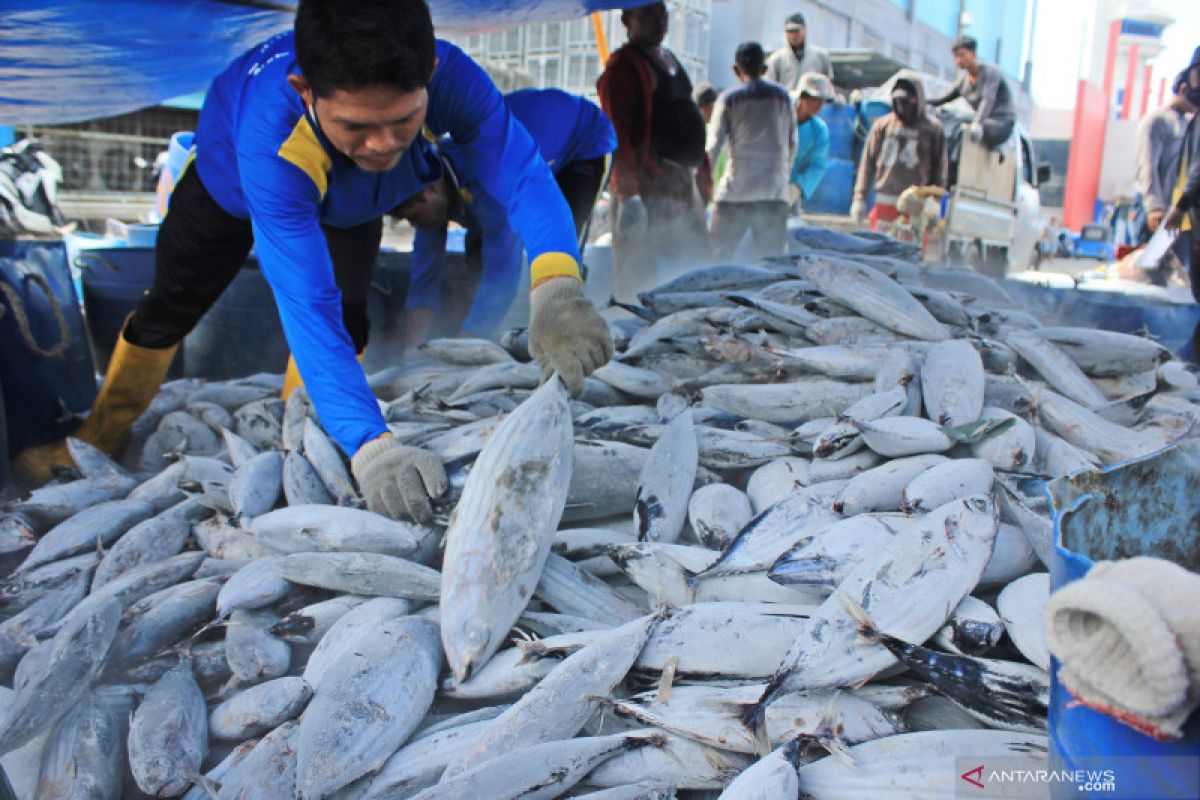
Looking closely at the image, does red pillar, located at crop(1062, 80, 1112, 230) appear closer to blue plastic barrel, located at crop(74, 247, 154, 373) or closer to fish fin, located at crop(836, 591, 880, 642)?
blue plastic barrel, located at crop(74, 247, 154, 373)

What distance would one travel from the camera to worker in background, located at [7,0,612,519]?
154cm

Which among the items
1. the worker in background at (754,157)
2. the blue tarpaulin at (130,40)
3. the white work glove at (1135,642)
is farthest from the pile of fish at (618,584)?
the worker in background at (754,157)

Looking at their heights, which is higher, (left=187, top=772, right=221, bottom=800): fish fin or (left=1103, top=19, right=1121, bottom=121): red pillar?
(left=1103, top=19, right=1121, bottom=121): red pillar

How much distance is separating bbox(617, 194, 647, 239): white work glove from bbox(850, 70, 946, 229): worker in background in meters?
2.84

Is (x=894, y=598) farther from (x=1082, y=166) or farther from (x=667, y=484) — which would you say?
(x=1082, y=166)

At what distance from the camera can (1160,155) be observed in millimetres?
6383

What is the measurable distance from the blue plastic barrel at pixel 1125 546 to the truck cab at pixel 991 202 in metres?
6.28

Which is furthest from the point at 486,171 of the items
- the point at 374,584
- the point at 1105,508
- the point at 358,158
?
the point at 1105,508

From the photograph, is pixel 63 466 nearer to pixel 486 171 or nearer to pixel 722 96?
pixel 486 171

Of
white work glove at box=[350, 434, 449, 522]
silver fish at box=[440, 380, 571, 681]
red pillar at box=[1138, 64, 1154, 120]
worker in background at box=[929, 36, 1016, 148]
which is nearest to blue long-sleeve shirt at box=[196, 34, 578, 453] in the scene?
white work glove at box=[350, 434, 449, 522]

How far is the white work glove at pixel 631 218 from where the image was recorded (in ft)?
15.0

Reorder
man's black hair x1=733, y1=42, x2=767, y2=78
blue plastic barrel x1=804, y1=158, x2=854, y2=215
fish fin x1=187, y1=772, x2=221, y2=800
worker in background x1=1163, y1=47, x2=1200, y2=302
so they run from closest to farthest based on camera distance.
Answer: fish fin x1=187, y1=772, x2=221, y2=800, worker in background x1=1163, y1=47, x2=1200, y2=302, man's black hair x1=733, y1=42, x2=767, y2=78, blue plastic barrel x1=804, y1=158, x2=854, y2=215

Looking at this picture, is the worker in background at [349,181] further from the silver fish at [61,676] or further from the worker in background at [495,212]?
the worker in background at [495,212]

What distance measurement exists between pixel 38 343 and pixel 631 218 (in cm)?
291
